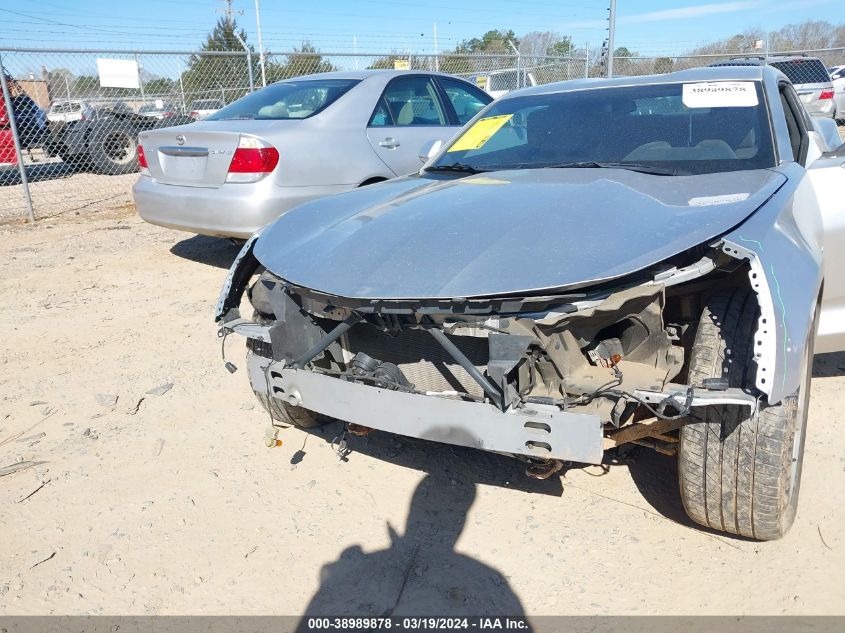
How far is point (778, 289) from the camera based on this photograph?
1996mm

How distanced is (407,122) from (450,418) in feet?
15.1

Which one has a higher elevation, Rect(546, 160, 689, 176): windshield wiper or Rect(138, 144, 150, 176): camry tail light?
Rect(546, 160, 689, 176): windshield wiper

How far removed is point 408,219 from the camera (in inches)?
105

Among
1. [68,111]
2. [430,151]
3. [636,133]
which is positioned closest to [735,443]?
[636,133]

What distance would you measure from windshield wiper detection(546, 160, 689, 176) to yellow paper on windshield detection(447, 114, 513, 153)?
70 cm

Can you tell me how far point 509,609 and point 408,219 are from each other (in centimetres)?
145

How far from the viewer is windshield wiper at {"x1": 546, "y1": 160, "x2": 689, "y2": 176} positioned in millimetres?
2920

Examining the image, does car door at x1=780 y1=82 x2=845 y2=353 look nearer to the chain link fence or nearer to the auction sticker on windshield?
the auction sticker on windshield

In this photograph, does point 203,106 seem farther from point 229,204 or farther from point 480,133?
point 480,133

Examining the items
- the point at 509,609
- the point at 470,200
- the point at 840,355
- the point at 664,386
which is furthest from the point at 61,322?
the point at 840,355

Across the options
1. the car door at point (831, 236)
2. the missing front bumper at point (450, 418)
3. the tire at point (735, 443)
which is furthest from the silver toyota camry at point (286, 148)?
the tire at point (735, 443)

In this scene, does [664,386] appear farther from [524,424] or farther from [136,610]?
[136,610]

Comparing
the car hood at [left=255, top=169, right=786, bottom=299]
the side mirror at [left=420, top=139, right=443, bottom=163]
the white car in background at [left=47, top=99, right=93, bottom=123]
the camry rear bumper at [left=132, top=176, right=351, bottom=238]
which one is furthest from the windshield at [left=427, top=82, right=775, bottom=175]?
the white car in background at [left=47, top=99, right=93, bottom=123]

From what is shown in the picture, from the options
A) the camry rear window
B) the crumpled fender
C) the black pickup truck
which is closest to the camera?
the crumpled fender
